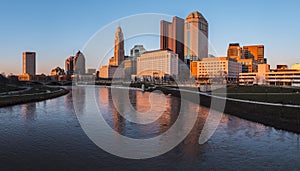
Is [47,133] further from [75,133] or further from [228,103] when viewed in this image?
[228,103]

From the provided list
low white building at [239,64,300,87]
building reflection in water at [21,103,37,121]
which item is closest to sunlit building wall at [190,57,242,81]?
low white building at [239,64,300,87]

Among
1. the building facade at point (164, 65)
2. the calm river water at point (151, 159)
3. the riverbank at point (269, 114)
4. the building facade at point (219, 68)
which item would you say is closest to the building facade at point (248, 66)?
the building facade at point (219, 68)

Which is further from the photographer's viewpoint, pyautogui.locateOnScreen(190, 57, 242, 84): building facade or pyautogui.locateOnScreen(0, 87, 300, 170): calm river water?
pyautogui.locateOnScreen(190, 57, 242, 84): building facade

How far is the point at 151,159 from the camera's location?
13.2 metres

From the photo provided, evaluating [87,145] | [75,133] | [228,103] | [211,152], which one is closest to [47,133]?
[75,133]

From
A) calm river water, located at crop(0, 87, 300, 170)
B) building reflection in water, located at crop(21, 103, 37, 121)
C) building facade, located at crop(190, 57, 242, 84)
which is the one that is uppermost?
building facade, located at crop(190, 57, 242, 84)

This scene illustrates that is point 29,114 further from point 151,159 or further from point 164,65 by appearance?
point 164,65

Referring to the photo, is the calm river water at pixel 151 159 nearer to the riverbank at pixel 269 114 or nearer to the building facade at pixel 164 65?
the riverbank at pixel 269 114

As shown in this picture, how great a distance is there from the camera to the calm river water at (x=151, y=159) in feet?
40.2

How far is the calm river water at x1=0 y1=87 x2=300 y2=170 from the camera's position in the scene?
12258mm

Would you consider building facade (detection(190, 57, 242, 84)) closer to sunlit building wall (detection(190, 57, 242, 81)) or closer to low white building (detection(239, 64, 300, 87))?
sunlit building wall (detection(190, 57, 242, 81))

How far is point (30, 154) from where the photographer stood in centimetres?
1376

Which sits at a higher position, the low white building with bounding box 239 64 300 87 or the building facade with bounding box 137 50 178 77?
the building facade with bounding box 137 50 178 77

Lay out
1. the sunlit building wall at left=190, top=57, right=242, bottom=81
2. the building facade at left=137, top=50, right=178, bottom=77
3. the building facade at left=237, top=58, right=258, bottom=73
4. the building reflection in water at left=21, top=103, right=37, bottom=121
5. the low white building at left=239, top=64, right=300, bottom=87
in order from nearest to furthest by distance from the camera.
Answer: the building reflection in water at left=21, top=103, right=37, bottom=121
the low white building at left=239, top=64, right=300, bottom=87
the sunlit building wall at left=190, top=57, right=242, bottom=81
the building facade at left=237, top=58, right=258, bottom=73
the building facade at left=137, top=50, right=178, bottom=77
